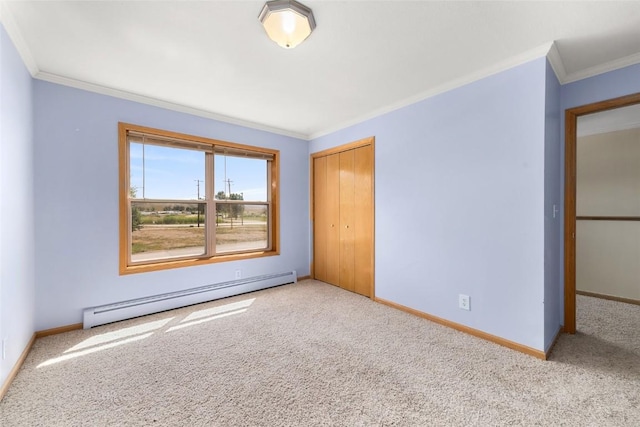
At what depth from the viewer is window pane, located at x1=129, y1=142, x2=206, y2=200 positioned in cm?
296

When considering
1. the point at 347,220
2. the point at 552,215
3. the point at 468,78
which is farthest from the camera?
the point at 347,220

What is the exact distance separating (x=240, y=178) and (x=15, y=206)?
2.23m

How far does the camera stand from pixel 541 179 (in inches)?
79.7

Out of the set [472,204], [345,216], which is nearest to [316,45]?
[472,204]

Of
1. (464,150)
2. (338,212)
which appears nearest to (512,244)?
(464,150)

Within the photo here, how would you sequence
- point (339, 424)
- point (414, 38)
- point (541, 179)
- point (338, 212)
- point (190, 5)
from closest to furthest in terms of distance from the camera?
point (339, 424) → point (190, 5) → point (414, 38) → point (541, 179) → point (338, 212)

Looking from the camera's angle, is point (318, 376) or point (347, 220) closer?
point (318, 376)

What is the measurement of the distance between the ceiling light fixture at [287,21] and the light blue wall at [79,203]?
2.02 metres

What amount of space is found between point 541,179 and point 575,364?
4.61ft

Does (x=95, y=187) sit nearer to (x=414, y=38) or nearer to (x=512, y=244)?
(x=414, y=38)

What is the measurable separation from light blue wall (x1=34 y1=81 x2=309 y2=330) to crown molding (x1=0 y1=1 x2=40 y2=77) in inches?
9.7

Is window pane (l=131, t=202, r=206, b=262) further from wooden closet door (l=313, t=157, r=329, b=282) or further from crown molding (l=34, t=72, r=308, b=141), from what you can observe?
wooden closet door (l=313, t=157, r=329, b=282)

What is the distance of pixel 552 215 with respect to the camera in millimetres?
2234

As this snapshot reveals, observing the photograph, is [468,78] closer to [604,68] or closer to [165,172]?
[604,68]
